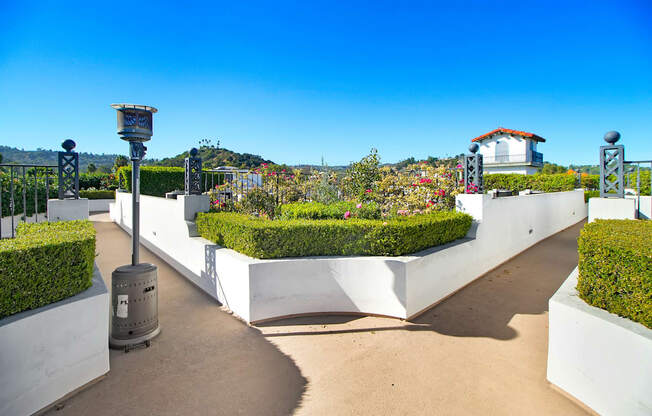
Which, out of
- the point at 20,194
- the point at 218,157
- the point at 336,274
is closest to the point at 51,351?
the point at 336,274

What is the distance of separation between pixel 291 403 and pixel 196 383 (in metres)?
0.98

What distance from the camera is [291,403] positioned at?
2.57 metres

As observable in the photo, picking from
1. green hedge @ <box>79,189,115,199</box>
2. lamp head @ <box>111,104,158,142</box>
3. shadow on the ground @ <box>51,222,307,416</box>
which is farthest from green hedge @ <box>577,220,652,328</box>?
green hedge @ <box>79,189,115,199</box>

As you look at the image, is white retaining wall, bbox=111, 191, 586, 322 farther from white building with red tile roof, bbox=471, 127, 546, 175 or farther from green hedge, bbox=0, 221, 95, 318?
white building with red tile roof, bbox=471, 127, 546, 175

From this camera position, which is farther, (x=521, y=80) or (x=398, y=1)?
(x=521, y=80)

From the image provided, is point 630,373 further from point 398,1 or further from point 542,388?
point 398,1

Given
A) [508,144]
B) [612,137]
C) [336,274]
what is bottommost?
[336,274]

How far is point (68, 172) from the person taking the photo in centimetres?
517

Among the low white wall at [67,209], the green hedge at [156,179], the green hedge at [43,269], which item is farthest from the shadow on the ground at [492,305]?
the green hedge at [156,179]

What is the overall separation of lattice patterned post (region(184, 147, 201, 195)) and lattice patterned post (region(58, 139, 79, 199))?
177cm

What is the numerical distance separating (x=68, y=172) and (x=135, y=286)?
3193 mm

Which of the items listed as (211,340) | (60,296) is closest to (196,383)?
(211,340)

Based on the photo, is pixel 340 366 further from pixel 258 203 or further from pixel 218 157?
pixel 218 157

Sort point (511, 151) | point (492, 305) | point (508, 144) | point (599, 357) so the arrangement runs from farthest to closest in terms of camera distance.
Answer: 1. point (508, 144)
2. point (511, 151)
3. point (492, 305)
4. point (599, 357)
